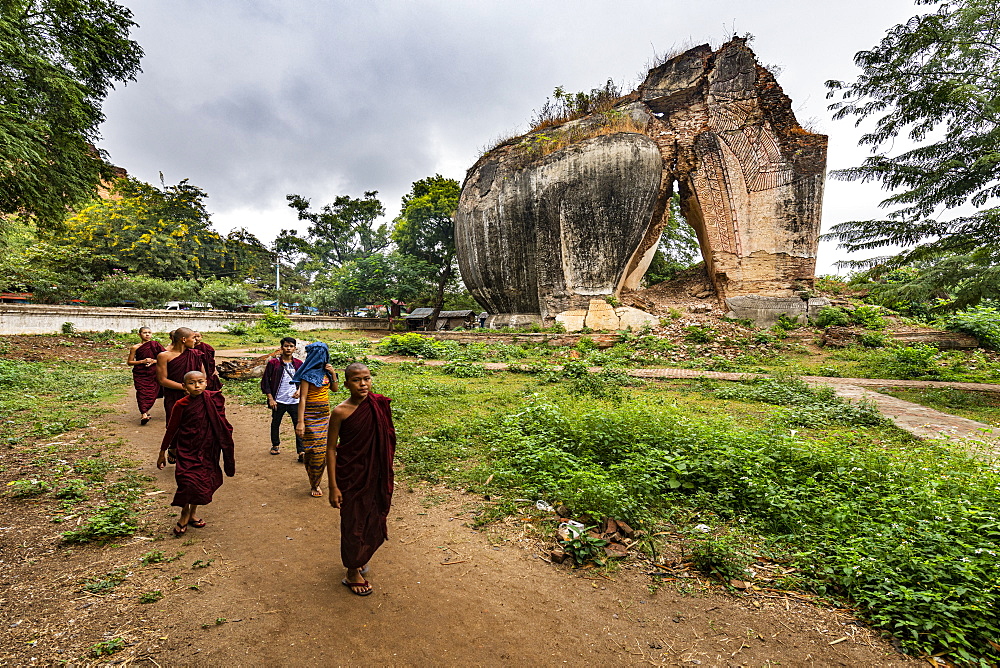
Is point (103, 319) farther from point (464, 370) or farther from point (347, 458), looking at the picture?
point (347, 458)

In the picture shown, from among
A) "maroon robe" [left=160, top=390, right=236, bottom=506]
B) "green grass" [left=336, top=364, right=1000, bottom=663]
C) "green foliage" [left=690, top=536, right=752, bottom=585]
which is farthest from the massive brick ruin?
"maroon robe" [left=160, top=390, right=236, bottom=506]

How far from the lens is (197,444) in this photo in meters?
3.06

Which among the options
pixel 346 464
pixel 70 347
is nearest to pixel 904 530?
pixel 346 464

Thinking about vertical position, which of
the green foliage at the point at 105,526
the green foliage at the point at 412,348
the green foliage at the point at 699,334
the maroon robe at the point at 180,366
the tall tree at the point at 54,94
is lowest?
the green foliage at the point at 105,526

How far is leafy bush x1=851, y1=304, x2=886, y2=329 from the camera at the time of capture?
12973mm

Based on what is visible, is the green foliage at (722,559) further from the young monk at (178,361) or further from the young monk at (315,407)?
the young monk at (178,361)

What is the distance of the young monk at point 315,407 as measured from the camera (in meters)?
3.77

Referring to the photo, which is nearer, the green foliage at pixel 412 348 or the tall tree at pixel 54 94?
the tall tree at pixel 54 94

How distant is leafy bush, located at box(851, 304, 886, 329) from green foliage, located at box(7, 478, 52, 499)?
17.5m

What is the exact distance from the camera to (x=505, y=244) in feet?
58.9

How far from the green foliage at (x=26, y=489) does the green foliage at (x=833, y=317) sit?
16.9 meters

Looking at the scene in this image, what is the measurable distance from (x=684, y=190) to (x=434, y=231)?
48.6ft

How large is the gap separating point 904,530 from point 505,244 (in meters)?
16.4

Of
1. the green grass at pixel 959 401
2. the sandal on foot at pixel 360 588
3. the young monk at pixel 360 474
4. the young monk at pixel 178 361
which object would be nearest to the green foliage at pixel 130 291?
the young monk at pixel 178 361
